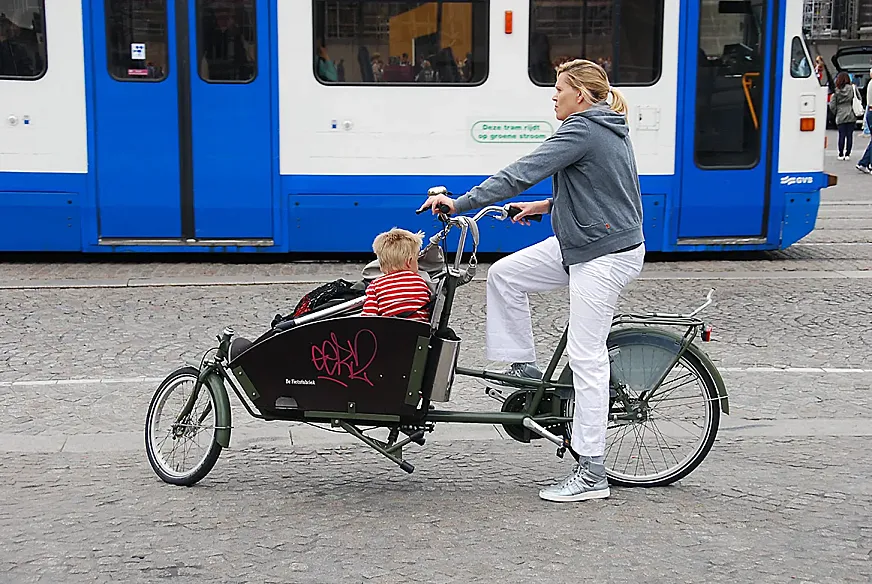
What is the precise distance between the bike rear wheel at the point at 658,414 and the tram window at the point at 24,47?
7.06 meters

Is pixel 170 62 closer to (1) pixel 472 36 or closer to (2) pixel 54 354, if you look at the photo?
(1) pixel 472 36

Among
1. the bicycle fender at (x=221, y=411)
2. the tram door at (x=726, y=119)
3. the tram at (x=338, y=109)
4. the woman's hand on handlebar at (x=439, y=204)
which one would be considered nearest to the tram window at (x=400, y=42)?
the tram at (x=338, y=109)

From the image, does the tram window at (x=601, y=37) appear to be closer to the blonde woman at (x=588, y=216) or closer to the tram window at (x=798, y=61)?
the tram window at (x=798, y=61)

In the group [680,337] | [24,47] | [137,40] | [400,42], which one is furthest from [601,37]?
[680,337]

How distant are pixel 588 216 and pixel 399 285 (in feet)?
2.53

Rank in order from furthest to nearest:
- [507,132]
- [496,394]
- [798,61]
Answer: [798,61], [507,132], [496,394]

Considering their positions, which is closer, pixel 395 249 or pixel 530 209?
pixel 395 249

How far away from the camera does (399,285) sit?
4.86 meters

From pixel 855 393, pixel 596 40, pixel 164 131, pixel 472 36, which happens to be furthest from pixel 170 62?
pixel 855 393

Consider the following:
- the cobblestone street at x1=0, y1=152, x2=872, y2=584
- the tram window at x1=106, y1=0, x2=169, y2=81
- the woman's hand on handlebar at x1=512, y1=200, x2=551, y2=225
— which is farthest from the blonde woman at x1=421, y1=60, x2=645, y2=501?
the tram window at x1=106, y1=0, x2=169, y2=81

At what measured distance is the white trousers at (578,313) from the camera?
191 inches

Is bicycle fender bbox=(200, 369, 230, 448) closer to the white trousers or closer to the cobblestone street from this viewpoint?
the cobblestone street

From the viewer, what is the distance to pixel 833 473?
17.5 ft

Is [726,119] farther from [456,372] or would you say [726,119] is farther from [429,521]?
[429,521]
